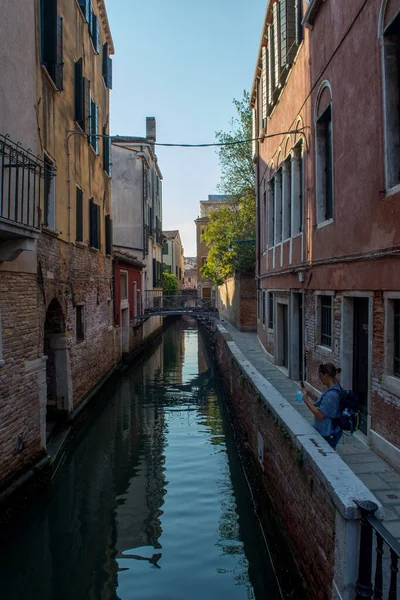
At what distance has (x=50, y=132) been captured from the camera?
858 centimetres

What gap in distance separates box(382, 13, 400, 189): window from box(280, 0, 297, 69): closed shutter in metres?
4.72

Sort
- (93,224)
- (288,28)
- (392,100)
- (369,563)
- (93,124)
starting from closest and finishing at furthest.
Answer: (369,563) → (392,100) → (288,28) → (93,124) → (93,224)

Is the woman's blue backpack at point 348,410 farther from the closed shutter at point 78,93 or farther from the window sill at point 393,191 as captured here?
the closed shutter at point 78,93

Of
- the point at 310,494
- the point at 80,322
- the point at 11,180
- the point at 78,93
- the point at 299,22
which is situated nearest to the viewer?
the point at 310,494

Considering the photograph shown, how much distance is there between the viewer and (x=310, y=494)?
3986mm

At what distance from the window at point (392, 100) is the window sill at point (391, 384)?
76.7 inches

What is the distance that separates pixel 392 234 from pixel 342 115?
228 cm

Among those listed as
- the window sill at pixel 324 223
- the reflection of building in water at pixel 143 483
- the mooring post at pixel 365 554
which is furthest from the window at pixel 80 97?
the mooring post at pixel 365 554

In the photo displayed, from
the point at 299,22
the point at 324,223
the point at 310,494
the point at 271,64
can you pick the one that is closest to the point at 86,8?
the point at 271,64

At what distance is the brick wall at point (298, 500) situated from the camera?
3523 millimetres

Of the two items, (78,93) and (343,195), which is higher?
(78,93)

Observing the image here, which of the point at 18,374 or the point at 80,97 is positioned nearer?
the point at 18,374

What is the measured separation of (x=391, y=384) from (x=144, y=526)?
344 centimetres

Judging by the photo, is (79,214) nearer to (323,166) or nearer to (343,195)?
(323,166)
